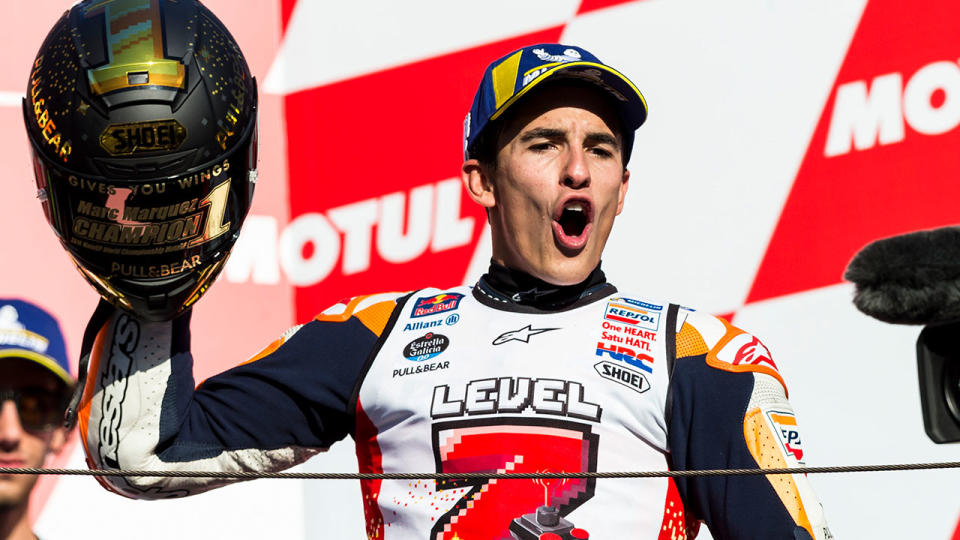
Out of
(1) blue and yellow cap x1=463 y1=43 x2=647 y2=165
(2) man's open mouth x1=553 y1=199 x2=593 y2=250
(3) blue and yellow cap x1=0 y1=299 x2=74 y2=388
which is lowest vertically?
(3) blue and yellow cap x1=0 y1=299 x2=74 y2=388

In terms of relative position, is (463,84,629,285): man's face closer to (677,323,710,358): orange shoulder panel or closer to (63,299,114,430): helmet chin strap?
(677,323,710,358): orange shoulder panel

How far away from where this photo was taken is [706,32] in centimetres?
231

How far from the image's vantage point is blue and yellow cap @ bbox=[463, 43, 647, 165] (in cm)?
156

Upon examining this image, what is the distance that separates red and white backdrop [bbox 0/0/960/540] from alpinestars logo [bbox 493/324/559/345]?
0.74 meters

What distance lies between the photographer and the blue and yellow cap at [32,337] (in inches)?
81.6

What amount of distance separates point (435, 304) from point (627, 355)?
11.1 inches

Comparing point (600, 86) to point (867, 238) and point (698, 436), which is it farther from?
point (867, 238)

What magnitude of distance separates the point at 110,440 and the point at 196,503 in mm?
818

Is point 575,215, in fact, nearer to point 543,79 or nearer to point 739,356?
point 543,79

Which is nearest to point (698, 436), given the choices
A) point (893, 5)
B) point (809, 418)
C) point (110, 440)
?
point (110, 440)

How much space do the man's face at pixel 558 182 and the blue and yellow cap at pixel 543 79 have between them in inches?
1.2

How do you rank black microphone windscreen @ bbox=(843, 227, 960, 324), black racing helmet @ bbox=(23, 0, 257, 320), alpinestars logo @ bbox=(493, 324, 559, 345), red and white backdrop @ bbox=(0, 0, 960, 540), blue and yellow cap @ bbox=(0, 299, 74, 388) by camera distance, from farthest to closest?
red and white backdrop @ bbox=(0, 0, 960, 540) → blue and yellow cap @ bbox=(0, 299, 74, 388) → alpinestars logo @ bbox=(493, 324, 559, 345) → black racing helmet @ bbox=(23, 0, 257, 320) → black microphone windscreen @ bbox=(843, 227, 960, 324)

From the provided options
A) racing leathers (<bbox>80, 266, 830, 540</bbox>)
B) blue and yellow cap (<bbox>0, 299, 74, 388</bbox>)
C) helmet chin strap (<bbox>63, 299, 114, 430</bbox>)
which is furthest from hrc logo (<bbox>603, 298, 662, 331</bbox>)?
blue and yellow cap (<bbox>0, 299, 74, 388</bbox>)

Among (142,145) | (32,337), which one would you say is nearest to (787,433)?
(142,145)
